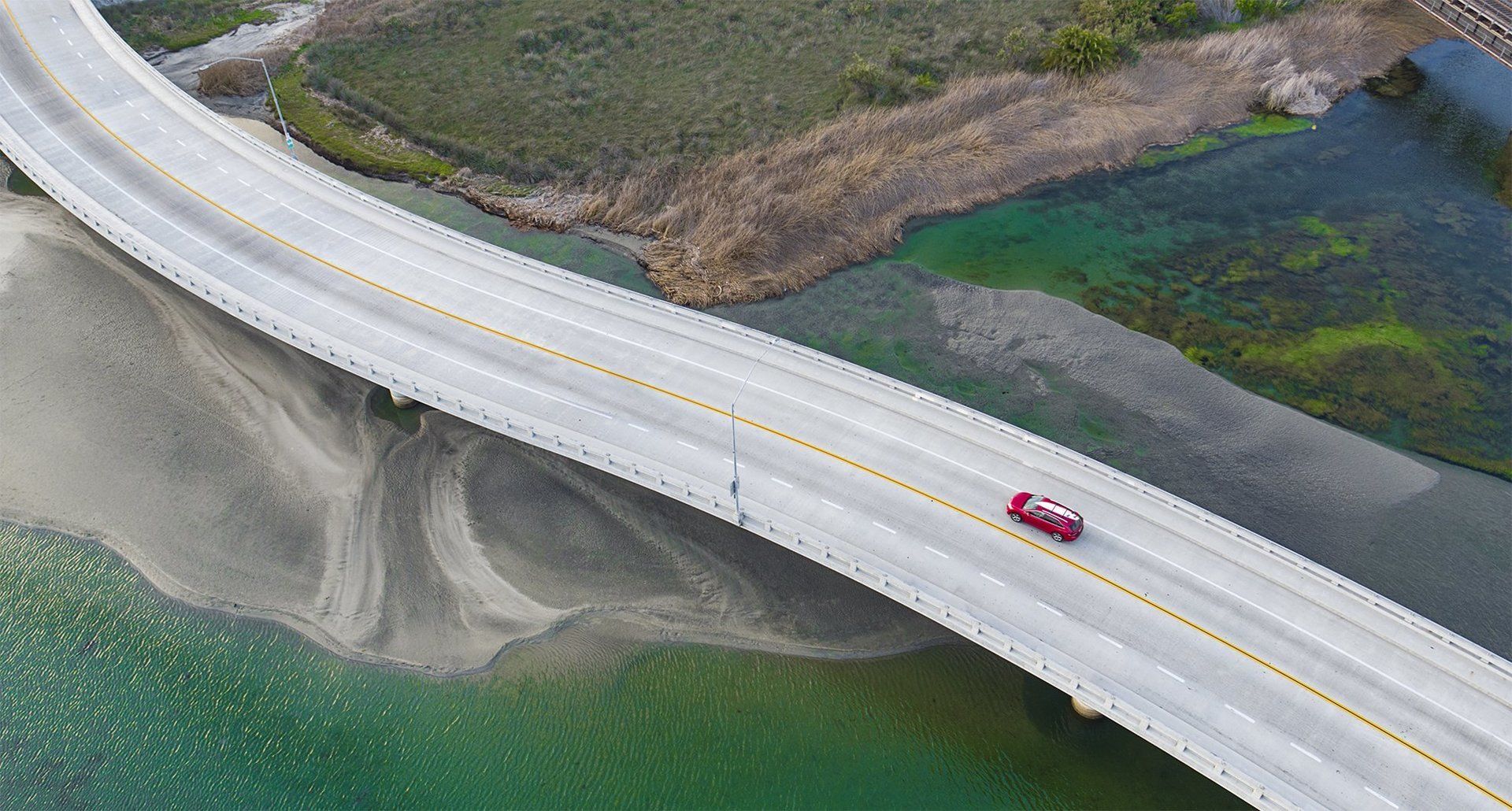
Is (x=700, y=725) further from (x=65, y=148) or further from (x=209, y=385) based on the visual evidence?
(x=65, y=148)

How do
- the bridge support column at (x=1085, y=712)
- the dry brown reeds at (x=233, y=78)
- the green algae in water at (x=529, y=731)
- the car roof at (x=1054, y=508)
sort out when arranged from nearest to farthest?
the green algae in water at (x=529, y=731) → the car roof at (x=1054, y=508) → the bridge support column at (x=1085, y=712) → the dry brown reeds at (x=233, y=78)

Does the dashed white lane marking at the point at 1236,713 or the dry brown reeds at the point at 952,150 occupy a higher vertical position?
the dry brown reeds at the point at 952,150

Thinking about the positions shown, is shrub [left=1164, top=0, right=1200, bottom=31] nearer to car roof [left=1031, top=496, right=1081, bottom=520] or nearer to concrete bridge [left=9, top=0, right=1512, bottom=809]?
concrete bridge [left=9, top=0, right=1512, bottom=809]

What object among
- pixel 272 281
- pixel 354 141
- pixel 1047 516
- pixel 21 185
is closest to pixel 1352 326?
pixel 1047 516

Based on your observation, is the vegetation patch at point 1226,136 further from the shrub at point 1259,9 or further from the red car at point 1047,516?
the red car at point 1047,516

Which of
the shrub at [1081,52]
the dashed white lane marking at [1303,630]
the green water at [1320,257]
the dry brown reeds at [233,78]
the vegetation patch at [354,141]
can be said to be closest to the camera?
the dashed white lane marking at [1303,630]

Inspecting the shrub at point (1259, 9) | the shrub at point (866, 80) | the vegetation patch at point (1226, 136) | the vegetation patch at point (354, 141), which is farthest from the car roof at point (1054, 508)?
the shrub at point (1259, 9)

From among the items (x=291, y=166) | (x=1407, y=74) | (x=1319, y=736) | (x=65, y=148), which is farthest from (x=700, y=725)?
(x=1407, y=74)
